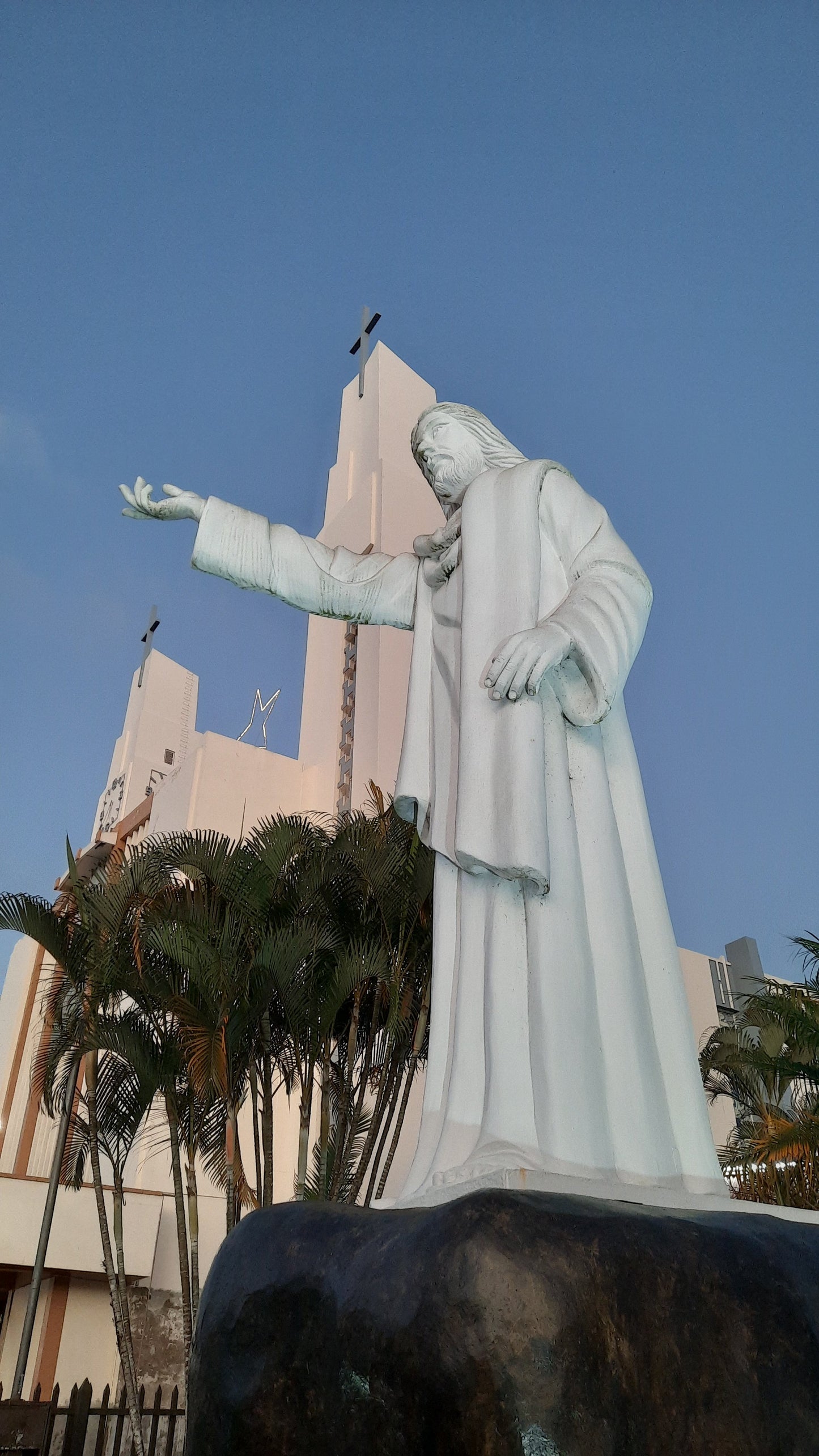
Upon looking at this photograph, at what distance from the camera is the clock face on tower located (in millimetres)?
35500

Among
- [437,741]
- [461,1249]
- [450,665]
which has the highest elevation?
[450,665]

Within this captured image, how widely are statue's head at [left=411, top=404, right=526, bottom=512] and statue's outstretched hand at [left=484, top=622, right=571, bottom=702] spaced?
93 cm

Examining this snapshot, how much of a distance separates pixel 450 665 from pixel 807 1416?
7.61 feet

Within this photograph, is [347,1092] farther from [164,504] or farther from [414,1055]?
[164,504]

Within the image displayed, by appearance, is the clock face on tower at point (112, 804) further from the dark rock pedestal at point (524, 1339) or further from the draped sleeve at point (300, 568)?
the dark rock pedestal at point (524, 1339)

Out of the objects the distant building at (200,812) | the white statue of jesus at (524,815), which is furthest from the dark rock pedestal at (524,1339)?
the distant building at (200,812)

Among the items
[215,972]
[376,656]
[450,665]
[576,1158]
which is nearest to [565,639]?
[450,665]

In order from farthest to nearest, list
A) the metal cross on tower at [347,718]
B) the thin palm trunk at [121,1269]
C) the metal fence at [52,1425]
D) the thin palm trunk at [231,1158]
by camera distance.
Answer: the metal cross on tower at [347,718] < the thin palm trunk at [121,1269] < the thin palm trunk at [231,1158] < the metal fence at [52,1425]

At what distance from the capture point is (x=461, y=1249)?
1804 mm

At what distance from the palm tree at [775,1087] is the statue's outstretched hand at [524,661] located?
23.3ft

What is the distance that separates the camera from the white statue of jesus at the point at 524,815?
8.87ft

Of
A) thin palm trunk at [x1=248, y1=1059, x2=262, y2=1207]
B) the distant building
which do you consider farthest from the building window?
thin palm trunk at [x1=248, y1=1059, x2=262, y2=1207]

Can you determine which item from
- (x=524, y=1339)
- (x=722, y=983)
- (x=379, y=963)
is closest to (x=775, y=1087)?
(x=379, y=963)

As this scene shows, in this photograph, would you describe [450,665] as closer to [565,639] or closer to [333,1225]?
[565,639]
